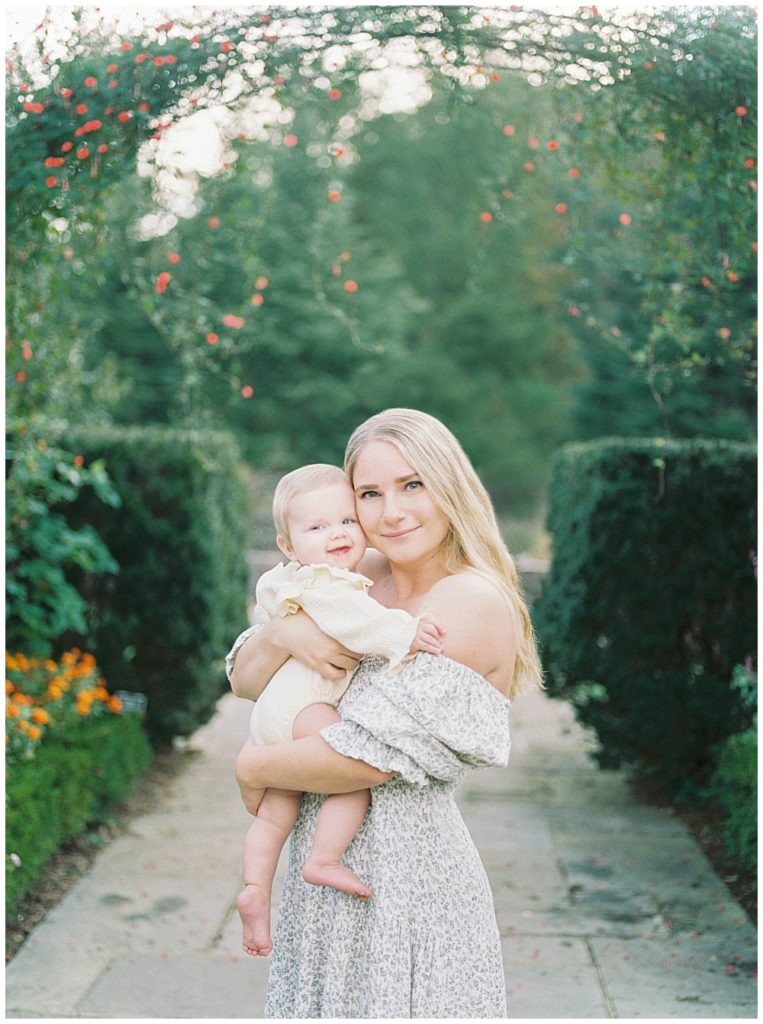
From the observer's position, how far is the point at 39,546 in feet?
17.0

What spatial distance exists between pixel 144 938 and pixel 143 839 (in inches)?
45.3

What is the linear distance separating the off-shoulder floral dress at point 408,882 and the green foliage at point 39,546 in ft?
10.1

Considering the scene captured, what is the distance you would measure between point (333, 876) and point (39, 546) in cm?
356

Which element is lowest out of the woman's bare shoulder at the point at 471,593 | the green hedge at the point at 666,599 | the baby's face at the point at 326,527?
the green hedge at the point at 666,599

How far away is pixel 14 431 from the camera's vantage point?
4.75 meters

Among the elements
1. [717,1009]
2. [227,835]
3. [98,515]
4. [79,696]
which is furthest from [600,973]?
[98,515]

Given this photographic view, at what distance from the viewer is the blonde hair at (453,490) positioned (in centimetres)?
205

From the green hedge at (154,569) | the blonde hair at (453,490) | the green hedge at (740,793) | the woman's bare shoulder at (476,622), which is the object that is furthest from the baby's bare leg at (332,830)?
the green hedge at (154,569)

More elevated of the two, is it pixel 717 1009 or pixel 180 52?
pixel 180 52

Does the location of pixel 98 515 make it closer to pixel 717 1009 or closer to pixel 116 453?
pixel 116 453

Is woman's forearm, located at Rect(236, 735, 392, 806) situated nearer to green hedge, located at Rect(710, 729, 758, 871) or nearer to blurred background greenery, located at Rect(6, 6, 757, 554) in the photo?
blurred background greenery, located at Rect(6, 6, 757, 554)

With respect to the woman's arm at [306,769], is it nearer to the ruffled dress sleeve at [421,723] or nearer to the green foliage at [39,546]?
the ruffled dress sleeve at [421,723]

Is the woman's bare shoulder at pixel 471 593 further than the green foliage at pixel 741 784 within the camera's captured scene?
No

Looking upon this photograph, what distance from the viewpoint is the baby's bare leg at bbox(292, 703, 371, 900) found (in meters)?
1.99
